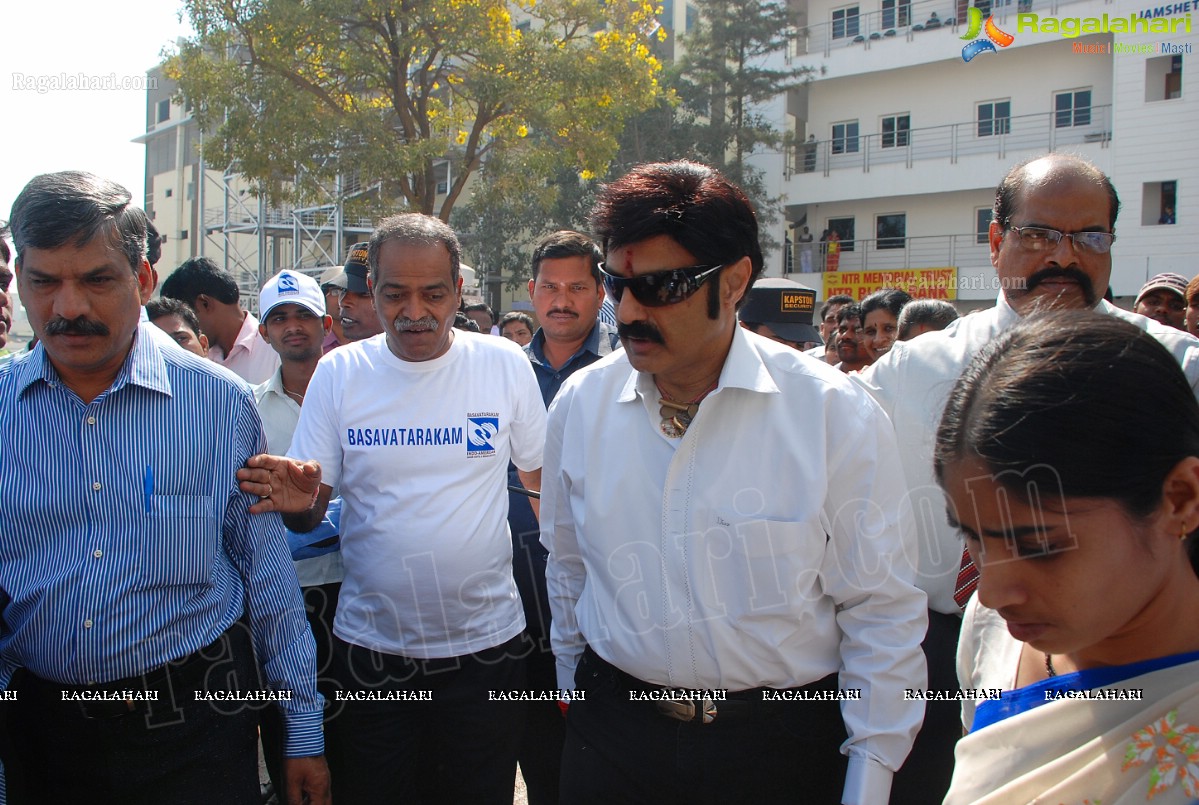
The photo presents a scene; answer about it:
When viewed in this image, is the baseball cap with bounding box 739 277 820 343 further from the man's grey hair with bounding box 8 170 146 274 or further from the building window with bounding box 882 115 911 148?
the building window with bounding box 882 115 911 148

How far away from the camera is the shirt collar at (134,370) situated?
2283mm

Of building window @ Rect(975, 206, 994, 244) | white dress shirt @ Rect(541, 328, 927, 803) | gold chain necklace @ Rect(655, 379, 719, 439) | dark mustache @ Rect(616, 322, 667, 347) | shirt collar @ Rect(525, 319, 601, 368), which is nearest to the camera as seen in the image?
white dress shirt @ Rect(541, 328, 927, 803)

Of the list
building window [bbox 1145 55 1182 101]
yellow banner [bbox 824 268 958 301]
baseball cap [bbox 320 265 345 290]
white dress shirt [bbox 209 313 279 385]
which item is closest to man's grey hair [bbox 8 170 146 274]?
white dress shirt [bbox 209 313 279 385]

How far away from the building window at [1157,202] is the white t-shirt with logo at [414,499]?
23.7m

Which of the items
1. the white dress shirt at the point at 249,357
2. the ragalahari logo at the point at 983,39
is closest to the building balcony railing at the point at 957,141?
the ragalahari logo at the point at 983,39

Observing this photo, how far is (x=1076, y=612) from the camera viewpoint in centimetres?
128

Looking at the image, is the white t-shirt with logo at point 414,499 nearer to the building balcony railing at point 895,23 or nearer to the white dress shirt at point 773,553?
the white dress shirt at point 773,553

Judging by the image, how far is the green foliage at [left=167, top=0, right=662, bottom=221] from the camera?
1236 cm

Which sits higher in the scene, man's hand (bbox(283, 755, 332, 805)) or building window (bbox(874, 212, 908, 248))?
building window (bbox(874, 212, 908, 248))

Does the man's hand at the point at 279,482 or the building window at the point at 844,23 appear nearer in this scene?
the man's hand at the point at 279,482

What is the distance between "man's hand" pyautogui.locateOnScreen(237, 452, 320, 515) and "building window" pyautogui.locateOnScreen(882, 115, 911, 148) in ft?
86.5

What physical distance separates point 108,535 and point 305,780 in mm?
887

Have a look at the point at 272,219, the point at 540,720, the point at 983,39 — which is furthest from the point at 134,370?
the point at 983,39

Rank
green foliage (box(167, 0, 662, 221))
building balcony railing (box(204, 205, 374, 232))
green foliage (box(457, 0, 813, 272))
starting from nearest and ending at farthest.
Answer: green foliage (box(167, 0, 662, 221)) → building balcony railing (box(204, 205, 374, 232)) → green foliage (box(457, 0, 813, 272))
